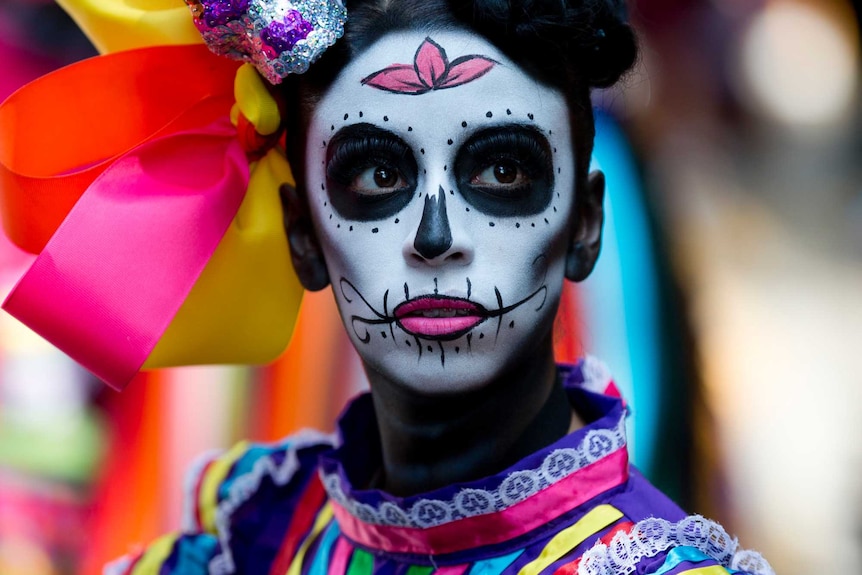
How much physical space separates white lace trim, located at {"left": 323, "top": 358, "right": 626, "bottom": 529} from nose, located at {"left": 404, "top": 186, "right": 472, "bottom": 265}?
1.05 feet

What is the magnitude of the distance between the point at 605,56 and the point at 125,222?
2.56 feet

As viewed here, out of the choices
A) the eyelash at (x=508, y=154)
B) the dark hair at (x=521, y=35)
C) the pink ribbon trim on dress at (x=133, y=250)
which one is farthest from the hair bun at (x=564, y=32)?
the pink ribbon trim on dress at (x=133, y=250)

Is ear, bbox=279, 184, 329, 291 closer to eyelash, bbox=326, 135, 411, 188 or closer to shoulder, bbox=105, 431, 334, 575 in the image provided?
eyelash, bbox=326, 135, 411, 188

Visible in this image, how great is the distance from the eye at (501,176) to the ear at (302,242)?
0.32 meters

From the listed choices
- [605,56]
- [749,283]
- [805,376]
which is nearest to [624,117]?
[749,283]

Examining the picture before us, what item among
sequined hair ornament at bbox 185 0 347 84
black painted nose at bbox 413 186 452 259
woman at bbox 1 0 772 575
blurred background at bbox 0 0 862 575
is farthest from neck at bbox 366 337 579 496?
blurred background at bbox 0 0 862 575

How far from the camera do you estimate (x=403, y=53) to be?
1.47 m

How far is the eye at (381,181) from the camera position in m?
1.48

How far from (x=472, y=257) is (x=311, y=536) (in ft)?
2.36

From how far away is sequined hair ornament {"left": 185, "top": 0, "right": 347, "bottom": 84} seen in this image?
4.85 ft

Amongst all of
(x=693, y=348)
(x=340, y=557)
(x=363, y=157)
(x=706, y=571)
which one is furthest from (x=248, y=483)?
(x=693, y=348)

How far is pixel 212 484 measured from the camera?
2021mm

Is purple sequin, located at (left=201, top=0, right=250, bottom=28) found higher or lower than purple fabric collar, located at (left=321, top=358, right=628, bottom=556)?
higher

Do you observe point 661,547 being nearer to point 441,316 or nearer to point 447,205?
point 441,316
